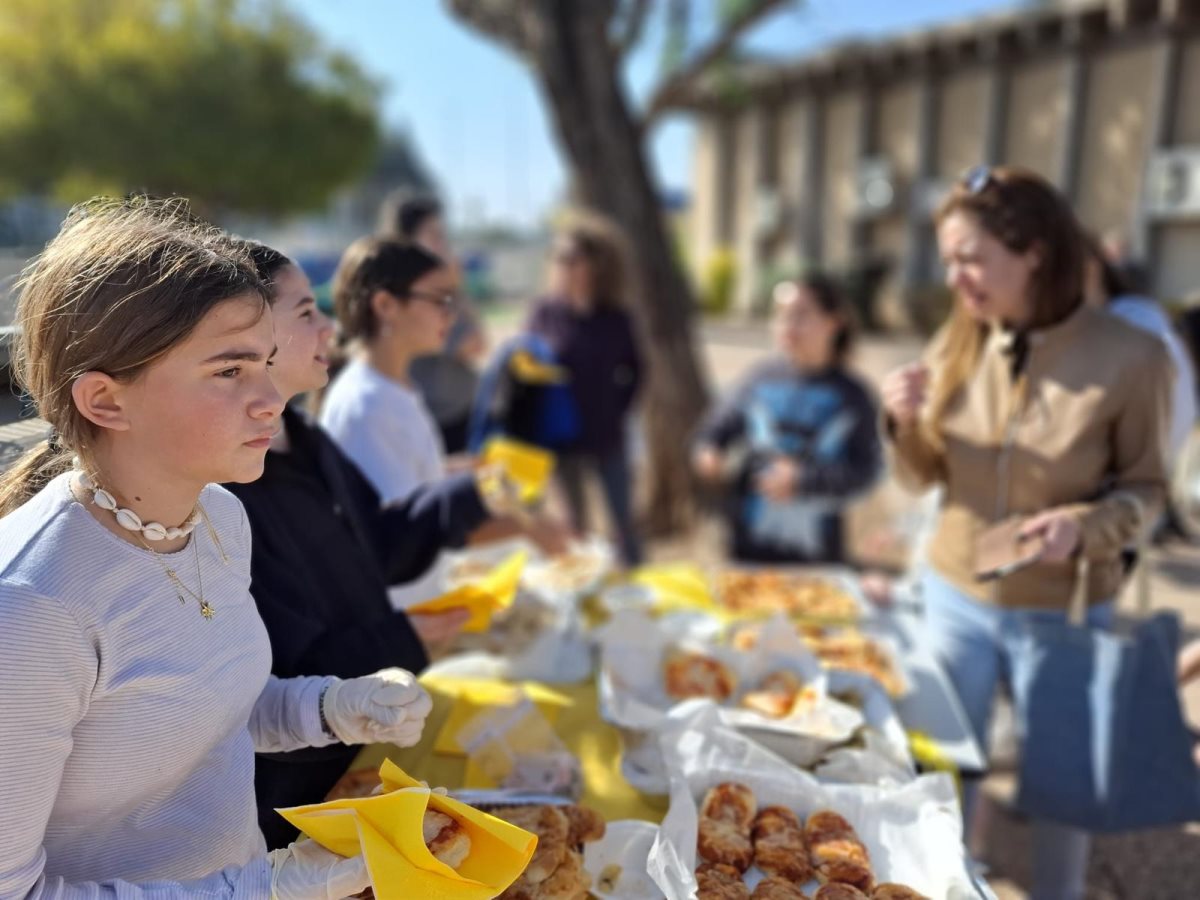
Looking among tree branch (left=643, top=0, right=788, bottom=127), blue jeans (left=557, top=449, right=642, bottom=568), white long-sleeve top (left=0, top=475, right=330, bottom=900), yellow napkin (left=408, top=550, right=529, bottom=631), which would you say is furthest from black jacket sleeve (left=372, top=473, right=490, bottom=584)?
tree branch (left=643, top=0, right=788, bottom=127)

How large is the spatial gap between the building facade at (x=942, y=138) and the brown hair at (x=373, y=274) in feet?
34.1

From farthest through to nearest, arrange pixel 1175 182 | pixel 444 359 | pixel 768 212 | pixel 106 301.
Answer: pixel 768 212 < pixel 1175 182 < pixel 444 359 < pixel 106 301

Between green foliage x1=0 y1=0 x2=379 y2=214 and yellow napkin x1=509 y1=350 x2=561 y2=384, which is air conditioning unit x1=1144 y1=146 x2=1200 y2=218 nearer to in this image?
yellow napkin x1=509 y1=350 x2=561 y2=384

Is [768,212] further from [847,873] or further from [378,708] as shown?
[378,708]

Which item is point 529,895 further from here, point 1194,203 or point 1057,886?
point 1194,203

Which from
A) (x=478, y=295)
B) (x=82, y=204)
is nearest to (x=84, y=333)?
(x=82, y=204)

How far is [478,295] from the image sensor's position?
24.5m

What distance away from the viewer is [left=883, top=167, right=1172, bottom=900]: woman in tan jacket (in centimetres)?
182

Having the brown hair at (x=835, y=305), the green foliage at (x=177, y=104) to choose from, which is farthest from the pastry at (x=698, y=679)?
the green foliage at (x=177, y=104)

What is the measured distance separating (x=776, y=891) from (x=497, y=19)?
539 centimetres

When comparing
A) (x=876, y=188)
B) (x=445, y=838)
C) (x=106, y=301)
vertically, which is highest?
(x=876, y=188)

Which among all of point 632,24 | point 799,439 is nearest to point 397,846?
point 799,439

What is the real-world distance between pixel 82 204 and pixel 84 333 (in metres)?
0.28

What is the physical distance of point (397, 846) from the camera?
41.8 inches
